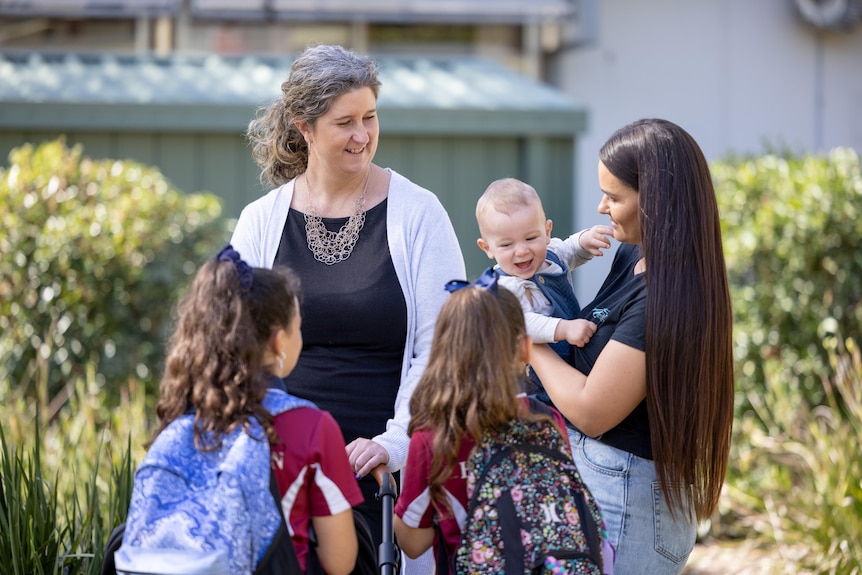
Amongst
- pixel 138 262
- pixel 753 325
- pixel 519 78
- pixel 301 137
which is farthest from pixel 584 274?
pixel 301 137

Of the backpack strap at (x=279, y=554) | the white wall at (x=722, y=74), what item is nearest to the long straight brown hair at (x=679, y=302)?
the backpack strap at (x=279, y=554)

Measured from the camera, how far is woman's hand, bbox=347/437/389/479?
2.91 m

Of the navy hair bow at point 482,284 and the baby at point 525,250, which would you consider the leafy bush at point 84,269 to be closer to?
the baby at point 525,250

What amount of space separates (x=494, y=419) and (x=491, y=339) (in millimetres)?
180

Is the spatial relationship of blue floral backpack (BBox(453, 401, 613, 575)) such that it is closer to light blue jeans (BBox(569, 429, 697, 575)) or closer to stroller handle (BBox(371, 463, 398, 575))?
stroller handle (BBox(371, 463, 398, 575))

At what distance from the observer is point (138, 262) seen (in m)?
6.60

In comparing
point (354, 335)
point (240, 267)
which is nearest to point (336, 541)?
point (240, 267)

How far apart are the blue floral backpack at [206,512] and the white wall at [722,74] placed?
819cm

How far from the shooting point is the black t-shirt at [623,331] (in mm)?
2791

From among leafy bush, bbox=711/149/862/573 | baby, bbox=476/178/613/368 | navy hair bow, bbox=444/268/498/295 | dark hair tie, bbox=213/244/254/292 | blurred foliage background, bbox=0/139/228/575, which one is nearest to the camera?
dark hair tie, bbox=213/244/254/292

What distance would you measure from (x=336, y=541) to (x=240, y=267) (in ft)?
2.10

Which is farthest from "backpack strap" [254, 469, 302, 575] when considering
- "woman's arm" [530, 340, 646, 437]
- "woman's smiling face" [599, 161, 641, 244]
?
"woman's smiling face" [599, 161, 641, 244]

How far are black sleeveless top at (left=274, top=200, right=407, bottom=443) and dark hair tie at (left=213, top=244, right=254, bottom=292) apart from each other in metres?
0.60

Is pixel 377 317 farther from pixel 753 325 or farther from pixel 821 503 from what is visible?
pixel 753 325
